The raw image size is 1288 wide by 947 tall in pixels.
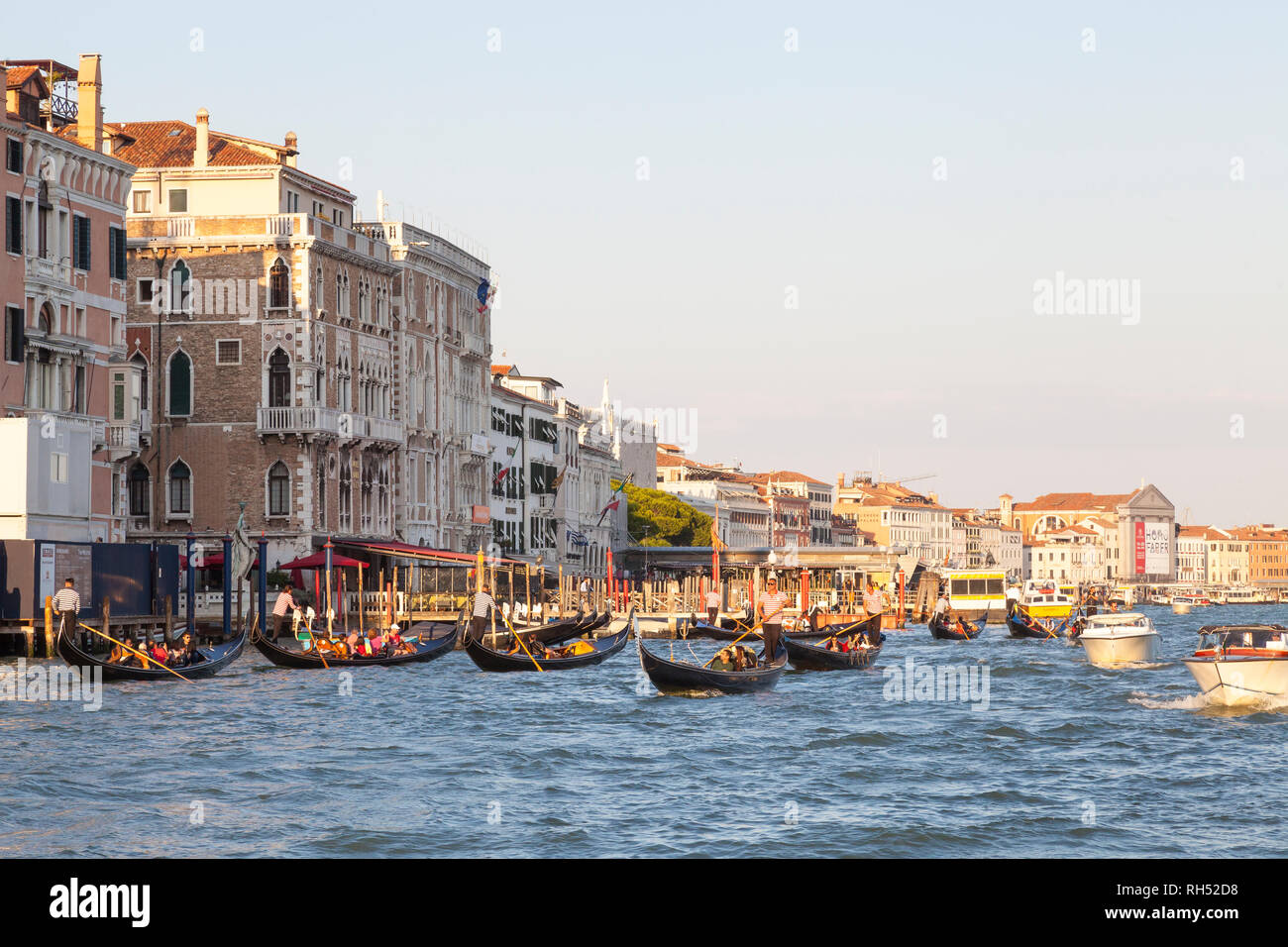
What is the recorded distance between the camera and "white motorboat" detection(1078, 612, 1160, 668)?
38.9 meters

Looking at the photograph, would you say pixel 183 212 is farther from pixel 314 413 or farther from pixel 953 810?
pixel 953 810

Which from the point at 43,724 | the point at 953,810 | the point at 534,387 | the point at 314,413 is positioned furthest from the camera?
the point at 534,387

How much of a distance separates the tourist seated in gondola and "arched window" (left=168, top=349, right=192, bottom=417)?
72.5ft

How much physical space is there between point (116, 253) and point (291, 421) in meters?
6.92

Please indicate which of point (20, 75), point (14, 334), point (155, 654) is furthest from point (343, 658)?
point (20, 75)

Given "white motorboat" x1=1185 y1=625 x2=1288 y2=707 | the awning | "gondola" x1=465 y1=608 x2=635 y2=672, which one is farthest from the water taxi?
"white motorboat" x1=1185 y1=625 x2=1288 y2=707

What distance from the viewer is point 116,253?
40.0 metres

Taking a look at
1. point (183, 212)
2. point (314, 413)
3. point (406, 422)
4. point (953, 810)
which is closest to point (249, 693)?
point (953, 810)

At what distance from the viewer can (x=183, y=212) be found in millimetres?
45875

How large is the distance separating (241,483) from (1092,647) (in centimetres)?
2100

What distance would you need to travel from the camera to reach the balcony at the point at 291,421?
45.2 metres

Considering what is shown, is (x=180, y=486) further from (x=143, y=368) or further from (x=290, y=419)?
(x=290, y=419)

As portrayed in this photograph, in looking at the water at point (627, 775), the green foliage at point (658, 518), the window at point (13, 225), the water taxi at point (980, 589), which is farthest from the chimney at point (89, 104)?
the green foliage at point (658, 518)
